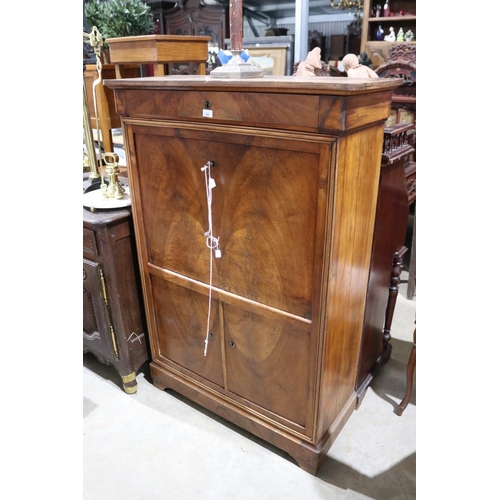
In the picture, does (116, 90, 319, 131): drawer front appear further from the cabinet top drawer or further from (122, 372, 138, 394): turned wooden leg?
(122, 372, 138, 394): turned wooden leg

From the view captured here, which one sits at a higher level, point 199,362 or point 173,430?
point 199,362

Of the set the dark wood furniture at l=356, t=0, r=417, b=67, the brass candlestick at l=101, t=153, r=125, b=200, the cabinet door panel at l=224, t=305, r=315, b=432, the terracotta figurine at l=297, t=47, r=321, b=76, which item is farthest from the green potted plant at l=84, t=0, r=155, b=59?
the dark wood furniture at l=356, t=0, r=417, b=67

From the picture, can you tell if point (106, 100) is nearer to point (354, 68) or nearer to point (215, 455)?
point (354, 68)

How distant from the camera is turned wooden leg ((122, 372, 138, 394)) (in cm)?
178

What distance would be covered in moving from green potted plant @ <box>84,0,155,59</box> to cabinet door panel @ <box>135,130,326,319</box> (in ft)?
3.34

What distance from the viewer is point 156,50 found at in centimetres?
190

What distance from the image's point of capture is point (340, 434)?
1.60 meters

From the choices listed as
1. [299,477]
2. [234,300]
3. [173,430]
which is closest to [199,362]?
[173,430]

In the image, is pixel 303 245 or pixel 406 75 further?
pixel 406 75

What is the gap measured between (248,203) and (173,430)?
97 cm

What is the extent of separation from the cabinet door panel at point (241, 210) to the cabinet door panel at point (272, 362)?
0.09 metres

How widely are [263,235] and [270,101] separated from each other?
14.7 inches

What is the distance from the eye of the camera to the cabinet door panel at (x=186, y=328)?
1534 mm

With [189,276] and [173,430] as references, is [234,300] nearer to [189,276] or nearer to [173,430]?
[189,276]
